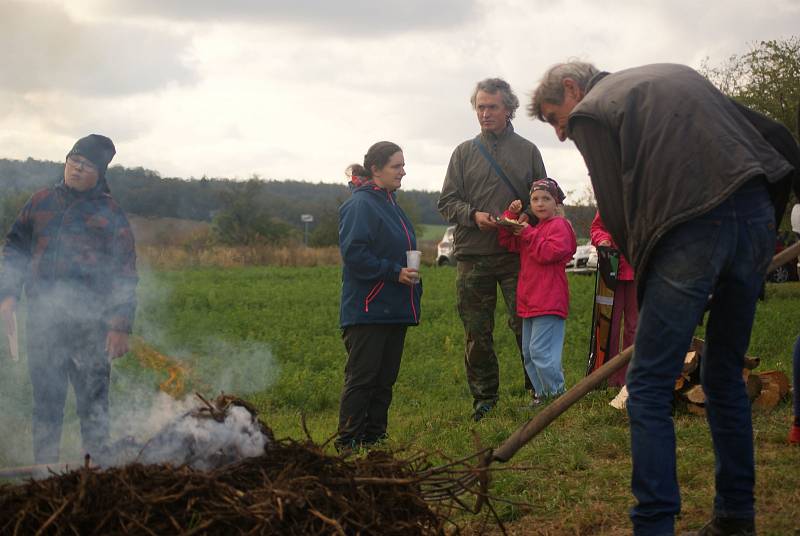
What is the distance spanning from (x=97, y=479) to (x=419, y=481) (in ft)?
4.21

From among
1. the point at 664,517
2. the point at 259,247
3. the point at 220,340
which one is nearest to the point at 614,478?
the point at 664,517

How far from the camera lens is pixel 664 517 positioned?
3535mm

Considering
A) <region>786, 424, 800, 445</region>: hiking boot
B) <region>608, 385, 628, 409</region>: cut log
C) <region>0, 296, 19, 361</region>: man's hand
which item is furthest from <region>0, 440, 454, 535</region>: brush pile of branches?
<region>608, 385, 628, 409</region>: cut log

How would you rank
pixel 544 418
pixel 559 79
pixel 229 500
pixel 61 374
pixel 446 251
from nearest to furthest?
pixel 229 500
pixel 544 418
pixel 559 79
pixel 61 374
pixel 446 251

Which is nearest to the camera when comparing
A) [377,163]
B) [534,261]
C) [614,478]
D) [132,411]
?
[614,478]

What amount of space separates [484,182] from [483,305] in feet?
3.34

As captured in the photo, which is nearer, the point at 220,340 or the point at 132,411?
the point at 132,411

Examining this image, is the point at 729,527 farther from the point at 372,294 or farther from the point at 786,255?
the point at 372,294

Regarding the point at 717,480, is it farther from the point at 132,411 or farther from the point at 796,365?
the point at 132,411

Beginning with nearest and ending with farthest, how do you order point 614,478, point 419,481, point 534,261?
point 419,481 < point 614,478 < point 534,261

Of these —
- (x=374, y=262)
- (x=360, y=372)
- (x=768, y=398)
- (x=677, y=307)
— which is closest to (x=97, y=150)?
(x=374, y=262)

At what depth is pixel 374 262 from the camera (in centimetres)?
645

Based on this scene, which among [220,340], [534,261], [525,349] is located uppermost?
[534,261]

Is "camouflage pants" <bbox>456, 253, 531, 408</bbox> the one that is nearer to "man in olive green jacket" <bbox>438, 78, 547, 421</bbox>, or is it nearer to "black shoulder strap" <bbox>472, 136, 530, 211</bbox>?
"man in olive green jacket" <bbox>438, 78, 547, 421</bbox>
